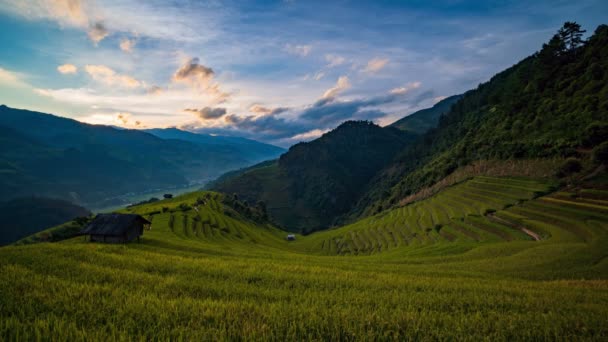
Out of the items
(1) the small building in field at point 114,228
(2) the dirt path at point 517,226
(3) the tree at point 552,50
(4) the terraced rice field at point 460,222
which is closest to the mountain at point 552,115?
(3) the tree at point 552,50

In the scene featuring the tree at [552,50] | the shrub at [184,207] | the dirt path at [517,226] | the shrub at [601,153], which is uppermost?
the tree at [552,50]

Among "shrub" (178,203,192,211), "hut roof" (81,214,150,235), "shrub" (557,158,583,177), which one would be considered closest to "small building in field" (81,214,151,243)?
"hut roof" (81,214,150,235)

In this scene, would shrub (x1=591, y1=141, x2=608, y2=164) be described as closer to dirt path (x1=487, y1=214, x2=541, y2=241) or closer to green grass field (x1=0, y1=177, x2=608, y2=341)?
dirt path (x1=487, y1=214, x2=541, y2=241)

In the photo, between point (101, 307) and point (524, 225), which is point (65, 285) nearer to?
point (101, 307)

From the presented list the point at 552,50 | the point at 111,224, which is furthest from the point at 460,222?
the point at 552,50

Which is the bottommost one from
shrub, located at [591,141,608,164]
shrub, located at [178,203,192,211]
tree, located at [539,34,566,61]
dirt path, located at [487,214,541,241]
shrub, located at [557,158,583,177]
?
shrub, located at [178,203,192,211]

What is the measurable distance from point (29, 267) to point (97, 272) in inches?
133

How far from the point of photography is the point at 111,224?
1471 inches

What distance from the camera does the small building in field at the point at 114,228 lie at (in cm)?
3584

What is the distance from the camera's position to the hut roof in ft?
118

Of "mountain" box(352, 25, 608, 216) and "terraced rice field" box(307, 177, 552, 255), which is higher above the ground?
"mountain" box(352, 25, 608, 216)

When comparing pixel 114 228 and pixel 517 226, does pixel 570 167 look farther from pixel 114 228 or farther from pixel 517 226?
pixel 114 228

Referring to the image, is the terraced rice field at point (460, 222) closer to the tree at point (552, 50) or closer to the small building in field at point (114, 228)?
the small building in field at point (114, 228)

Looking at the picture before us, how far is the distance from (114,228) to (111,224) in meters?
1.31
